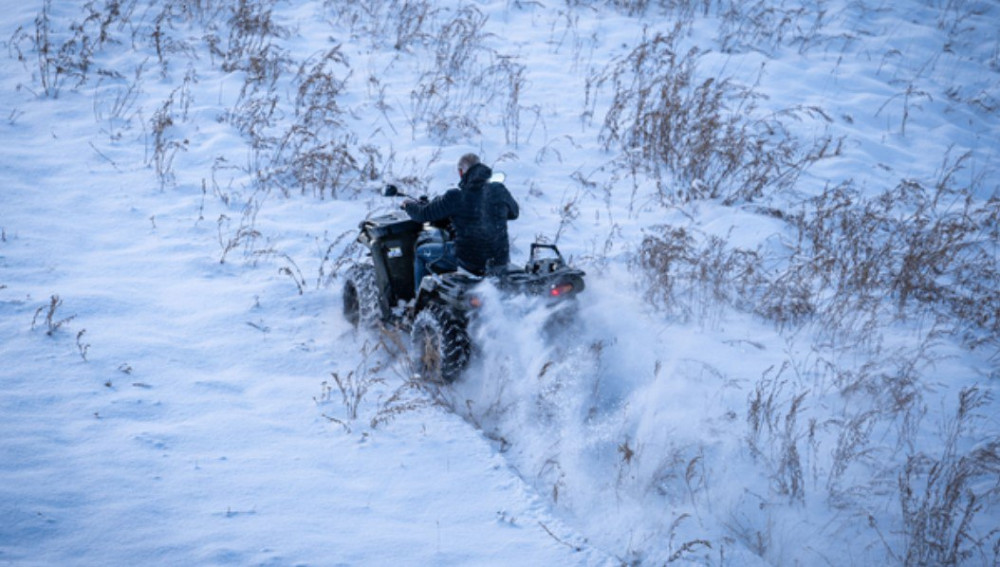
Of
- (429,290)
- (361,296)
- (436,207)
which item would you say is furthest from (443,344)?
(361,296)

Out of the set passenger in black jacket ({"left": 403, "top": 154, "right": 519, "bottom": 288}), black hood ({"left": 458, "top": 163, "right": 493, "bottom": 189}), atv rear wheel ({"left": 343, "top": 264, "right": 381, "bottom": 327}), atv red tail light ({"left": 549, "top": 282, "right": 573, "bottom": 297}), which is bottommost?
atv rear wheel ({"left": 343, "top": 264, "right": 381, "bottom": 327})

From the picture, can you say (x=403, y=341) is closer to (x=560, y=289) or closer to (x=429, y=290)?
(x=429, y=290)

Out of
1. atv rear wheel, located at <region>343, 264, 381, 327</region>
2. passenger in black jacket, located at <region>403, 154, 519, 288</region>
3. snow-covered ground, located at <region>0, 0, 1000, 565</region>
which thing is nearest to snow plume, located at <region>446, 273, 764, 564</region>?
snow-covered ground, located at <region>0, 0, 1000, 565</region>

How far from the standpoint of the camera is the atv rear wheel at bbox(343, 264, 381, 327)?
534 cm

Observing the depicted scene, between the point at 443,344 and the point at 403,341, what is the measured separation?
101 cm

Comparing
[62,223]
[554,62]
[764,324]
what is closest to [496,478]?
[764,324]

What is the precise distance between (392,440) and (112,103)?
23.8ft

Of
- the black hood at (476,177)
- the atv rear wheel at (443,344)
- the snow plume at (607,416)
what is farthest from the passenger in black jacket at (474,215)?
the snow plume at (607,416)

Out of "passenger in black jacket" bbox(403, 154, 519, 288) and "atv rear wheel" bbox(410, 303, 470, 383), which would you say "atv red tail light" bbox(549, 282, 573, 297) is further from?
"atv rear wheel" bbox(410, 303, 470, 383)

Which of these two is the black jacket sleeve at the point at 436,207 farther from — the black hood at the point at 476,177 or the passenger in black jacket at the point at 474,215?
the black hood at the point at 476,177

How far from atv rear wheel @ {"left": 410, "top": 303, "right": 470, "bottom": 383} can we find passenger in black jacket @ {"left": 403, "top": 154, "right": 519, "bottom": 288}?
0.48 metres

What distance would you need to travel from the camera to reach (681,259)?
622 centimetres

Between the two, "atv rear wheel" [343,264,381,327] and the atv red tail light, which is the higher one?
the atv red tail light

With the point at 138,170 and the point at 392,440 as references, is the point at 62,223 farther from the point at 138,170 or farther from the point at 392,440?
the point at 392,440
